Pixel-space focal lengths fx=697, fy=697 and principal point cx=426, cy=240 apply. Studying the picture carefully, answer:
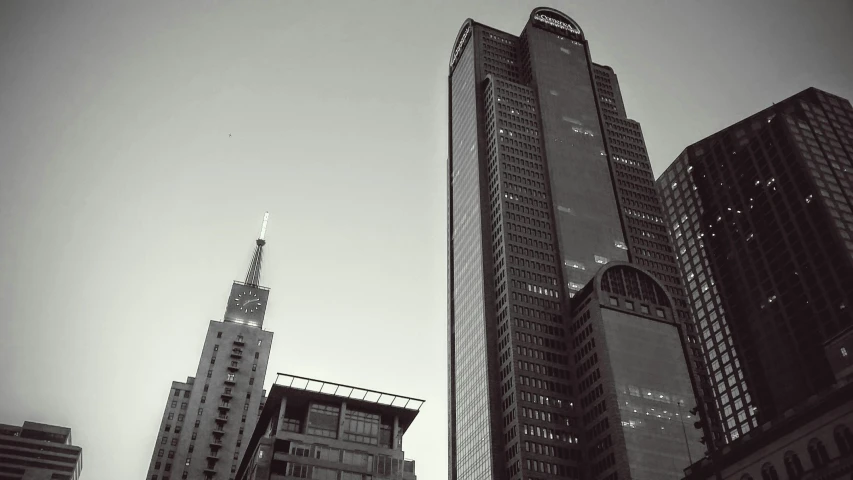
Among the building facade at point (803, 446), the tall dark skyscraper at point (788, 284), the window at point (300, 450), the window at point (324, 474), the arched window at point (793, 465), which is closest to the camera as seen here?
the building facade at point (803, 446)

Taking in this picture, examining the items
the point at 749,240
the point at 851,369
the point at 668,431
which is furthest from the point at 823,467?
the point at 749,240

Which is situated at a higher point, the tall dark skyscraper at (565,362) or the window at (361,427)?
the tall dark skyscraper at (565,362)

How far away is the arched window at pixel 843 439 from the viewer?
59.3m

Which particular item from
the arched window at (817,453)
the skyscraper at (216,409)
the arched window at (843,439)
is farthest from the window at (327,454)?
the arched window at (843,439)

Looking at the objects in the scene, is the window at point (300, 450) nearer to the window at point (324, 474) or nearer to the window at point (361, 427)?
the window at point (324, 474)

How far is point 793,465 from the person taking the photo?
2532 inches

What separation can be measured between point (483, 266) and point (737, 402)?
75400 mm

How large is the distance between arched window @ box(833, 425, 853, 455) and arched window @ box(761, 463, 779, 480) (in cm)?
727

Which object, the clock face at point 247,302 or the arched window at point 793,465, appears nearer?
the arched window at point 793,465

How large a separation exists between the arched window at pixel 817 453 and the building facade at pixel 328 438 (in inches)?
2022

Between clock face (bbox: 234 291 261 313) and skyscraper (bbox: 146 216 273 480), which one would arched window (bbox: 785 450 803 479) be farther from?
clock face (bbox: 234 291 261 313)

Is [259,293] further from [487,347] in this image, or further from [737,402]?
[737,402]

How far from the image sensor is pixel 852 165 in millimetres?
189000

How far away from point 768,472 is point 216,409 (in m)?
122
